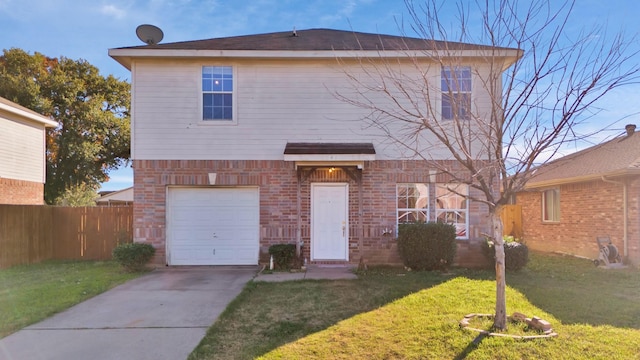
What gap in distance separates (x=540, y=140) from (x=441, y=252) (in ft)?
15.1

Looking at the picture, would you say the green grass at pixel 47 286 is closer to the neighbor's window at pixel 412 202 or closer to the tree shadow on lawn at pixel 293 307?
the tree shadow on lawn at pixel 293 307

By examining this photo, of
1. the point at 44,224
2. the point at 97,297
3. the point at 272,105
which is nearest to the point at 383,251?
the point at 272,105

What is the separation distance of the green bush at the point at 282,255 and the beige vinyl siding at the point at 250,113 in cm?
229

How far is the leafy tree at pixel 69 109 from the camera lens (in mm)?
20641

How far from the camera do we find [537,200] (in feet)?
49.5

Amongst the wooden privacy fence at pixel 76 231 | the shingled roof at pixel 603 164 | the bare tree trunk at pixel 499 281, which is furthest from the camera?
the wooden privacy fence at pixel 76 231

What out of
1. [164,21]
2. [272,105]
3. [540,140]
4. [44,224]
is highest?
[164,21]

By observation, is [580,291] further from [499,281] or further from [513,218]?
[513,218]

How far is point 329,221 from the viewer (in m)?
10.1

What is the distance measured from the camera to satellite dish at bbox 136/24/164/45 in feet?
34.5

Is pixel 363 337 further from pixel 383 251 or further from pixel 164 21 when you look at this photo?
pixel 164 21

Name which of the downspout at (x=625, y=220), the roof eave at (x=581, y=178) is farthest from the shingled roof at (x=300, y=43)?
the downspout at (x=625, y=220)

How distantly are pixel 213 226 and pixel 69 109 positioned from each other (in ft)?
58.0

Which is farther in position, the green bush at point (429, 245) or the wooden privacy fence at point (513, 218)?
the wooden privacy fence at point (513, 218)
